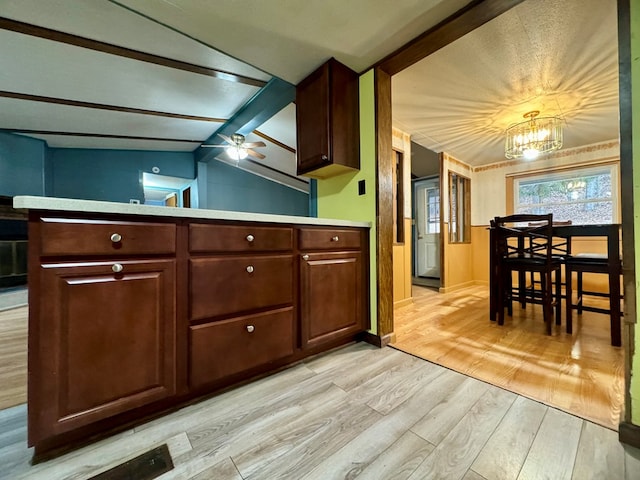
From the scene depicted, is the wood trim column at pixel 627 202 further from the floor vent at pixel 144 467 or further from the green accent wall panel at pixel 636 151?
the floor vent at pixel 144 467

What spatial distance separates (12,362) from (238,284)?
168 centimetres

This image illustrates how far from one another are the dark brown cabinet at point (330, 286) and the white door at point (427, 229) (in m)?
3.36

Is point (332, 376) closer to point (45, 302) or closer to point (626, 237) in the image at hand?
point (45, 302)

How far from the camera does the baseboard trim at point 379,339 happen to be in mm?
1749

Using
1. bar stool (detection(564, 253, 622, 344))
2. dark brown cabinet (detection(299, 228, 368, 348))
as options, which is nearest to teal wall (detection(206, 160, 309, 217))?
dark brown cabinet (detection(299, 228, 368, 348))

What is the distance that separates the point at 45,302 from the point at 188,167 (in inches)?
206

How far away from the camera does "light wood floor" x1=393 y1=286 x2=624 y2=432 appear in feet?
3.85

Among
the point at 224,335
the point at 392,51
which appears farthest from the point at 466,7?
the point at 224,335

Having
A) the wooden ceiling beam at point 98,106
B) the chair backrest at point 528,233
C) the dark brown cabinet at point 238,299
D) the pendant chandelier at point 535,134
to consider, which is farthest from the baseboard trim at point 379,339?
the wooden ceiling beam at point 98,106

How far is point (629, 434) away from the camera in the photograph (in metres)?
0.89

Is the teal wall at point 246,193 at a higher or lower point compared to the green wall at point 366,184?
higher

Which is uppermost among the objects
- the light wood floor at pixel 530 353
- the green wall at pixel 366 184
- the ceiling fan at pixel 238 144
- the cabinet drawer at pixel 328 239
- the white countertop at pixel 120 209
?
the ceiling fan at pixel 238 144

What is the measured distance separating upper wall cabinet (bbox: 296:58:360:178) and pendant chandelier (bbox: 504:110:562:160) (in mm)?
2047

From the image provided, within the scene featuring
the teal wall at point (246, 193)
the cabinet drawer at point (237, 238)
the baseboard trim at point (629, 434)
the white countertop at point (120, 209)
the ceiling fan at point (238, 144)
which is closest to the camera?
the white countertop at point (120, 209)
